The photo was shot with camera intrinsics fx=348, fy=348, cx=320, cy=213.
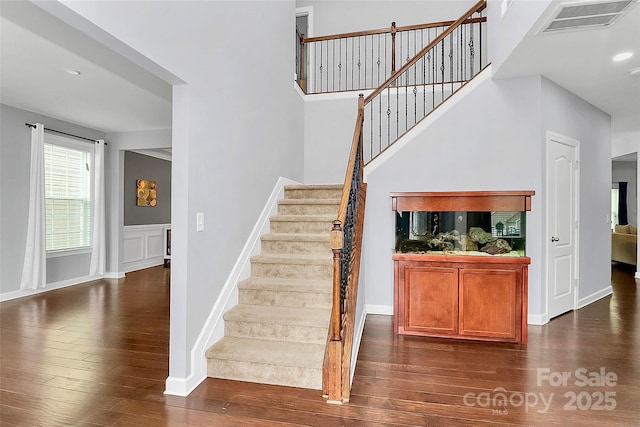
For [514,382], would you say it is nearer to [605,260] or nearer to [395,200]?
[395,200]

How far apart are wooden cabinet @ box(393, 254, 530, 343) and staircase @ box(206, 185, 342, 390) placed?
912 mm

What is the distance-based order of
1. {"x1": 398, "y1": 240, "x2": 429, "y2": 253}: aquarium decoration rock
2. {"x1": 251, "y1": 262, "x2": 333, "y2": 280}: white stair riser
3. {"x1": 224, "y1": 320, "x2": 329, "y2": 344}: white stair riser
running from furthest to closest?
{"x1": 398, "y1": 240, "x2": 429, "y2": 253}: aquarium decoration rock, {"x1": 251, "y1": 262, "x2": 333, "y2": 280}: white stair riser, {"x1": 224, "y1": 320, "x2": 329, "y2": 344}: white stair riser

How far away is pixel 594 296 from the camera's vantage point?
4.89 m

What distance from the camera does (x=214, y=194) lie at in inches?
111

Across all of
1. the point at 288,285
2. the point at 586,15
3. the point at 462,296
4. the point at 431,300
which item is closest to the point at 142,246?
the point at 288,285

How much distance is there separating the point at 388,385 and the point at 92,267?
5695mm

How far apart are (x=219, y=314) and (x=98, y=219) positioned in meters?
4.56

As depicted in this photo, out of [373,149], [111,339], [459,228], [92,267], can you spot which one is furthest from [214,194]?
[92,267]

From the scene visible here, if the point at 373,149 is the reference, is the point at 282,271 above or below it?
below

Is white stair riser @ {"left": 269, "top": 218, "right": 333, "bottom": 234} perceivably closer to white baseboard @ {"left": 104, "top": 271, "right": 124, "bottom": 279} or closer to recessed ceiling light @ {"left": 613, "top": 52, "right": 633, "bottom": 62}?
recessed ceiling light @ {"left": 613, "top": 52, "right": 633, "bottom": 62}

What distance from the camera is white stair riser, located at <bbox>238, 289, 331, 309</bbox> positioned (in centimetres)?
300

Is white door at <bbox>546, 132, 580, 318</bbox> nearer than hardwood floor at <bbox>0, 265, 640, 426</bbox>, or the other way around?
hardwood floor at <bbox>0, 265, 640, 426</bbox>

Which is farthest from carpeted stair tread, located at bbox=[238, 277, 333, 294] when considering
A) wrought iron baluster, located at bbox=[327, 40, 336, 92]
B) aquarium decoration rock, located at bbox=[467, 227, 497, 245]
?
wrought iron baluster, located at bbox=[327, 40, 336, 92]

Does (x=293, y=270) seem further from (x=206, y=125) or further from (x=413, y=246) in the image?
(x=206, y=125)
